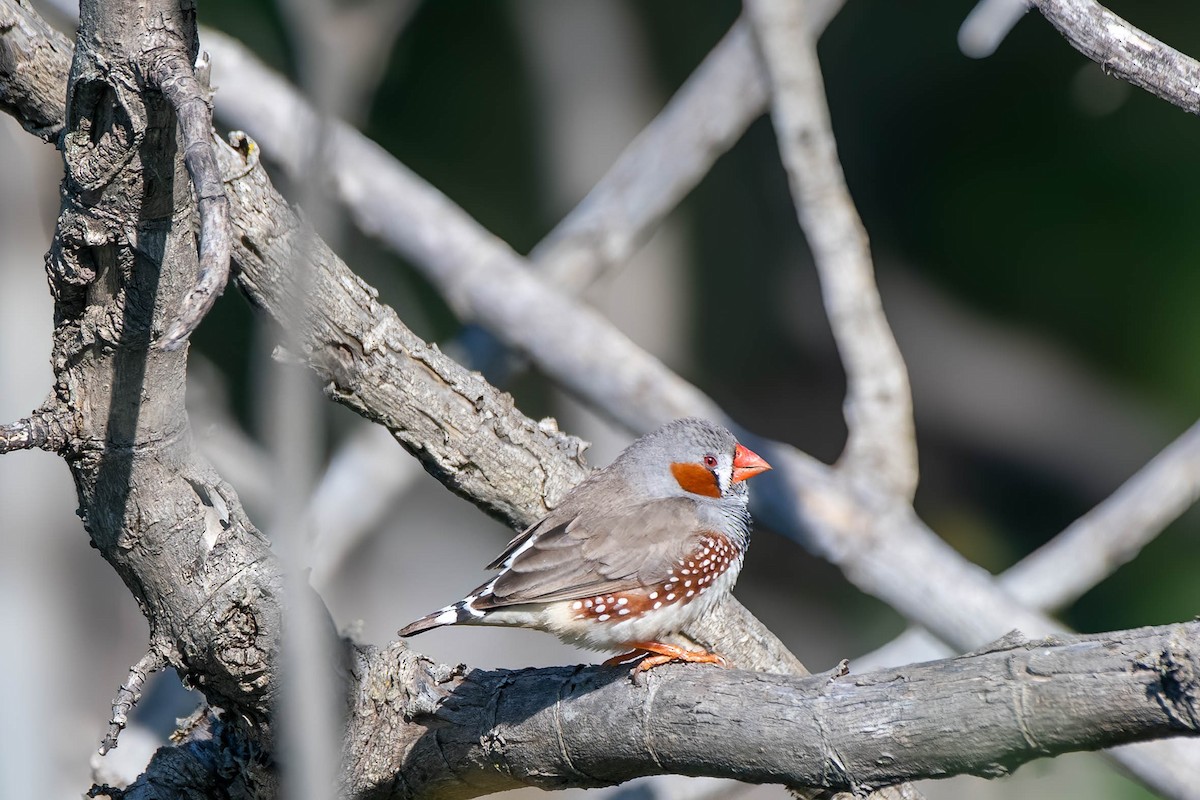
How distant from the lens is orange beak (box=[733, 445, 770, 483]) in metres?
3.35

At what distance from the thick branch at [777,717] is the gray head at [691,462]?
2.50 feet

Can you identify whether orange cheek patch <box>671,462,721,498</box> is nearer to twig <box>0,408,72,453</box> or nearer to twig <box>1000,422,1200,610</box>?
twig <box>0,408,72,453</box>

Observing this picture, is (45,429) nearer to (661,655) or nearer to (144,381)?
(144,381)

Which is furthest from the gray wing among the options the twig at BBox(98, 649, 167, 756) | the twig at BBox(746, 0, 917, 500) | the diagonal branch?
the twig at BBox(746, 0, 917, 500)

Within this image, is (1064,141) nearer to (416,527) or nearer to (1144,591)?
(1144,591)

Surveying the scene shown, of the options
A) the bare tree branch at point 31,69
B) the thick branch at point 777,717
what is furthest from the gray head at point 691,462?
the bare tree branch at point 31,69

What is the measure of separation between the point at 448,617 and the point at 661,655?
1.63 ft

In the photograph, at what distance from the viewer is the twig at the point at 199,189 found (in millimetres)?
1326

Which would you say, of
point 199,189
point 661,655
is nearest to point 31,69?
point 199,189

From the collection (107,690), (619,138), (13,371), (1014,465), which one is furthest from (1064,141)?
(107,690)

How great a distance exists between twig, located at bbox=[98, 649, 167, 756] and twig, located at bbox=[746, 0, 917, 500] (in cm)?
259

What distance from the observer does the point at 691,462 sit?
3.27 metres

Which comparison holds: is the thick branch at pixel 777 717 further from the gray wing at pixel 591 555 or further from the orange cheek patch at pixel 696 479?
the orange cheek patch at pixel 696 479

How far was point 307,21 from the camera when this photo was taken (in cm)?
102
